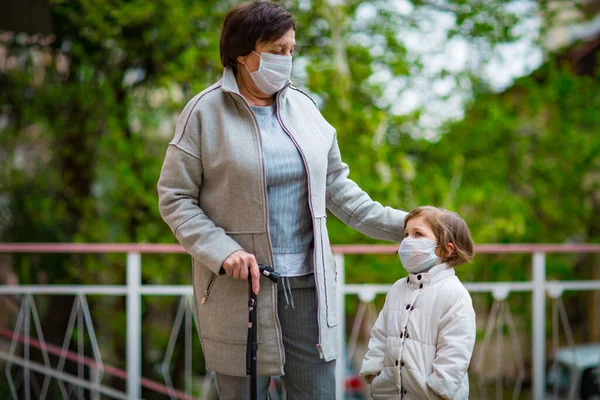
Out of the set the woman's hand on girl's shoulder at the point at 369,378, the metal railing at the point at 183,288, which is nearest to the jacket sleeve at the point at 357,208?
the woman's hand on girl's shoulder at the point at 369,378

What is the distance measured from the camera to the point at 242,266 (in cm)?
160

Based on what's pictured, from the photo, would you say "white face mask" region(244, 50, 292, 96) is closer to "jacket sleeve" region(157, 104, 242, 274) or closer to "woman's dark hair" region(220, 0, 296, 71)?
"woman's dark hair" region(220, 0, 296, 71)

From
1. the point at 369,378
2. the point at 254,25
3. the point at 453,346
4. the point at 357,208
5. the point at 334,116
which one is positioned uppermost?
the point at 334,116

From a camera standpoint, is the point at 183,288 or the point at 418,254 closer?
the point at 418,254

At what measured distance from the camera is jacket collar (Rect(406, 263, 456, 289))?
6.13ft

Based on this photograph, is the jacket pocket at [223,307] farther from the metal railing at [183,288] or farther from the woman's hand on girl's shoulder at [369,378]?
the metal railing at [183,288]

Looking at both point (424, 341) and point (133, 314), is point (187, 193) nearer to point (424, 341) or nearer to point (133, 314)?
point (424, 341)

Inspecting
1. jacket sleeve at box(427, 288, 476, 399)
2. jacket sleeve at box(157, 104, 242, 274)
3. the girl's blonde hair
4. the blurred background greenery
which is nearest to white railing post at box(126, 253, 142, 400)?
jacket sleeve at box(157, 104, 242, 274)

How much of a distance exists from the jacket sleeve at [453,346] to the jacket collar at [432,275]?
0.23 ft

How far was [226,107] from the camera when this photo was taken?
1.72 meters

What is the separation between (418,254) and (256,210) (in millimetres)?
481

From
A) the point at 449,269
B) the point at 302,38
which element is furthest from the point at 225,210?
the point at 302,38

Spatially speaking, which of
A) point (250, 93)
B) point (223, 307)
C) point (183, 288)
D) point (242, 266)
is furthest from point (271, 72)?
point (183, 288)

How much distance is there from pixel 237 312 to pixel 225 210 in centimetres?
25
